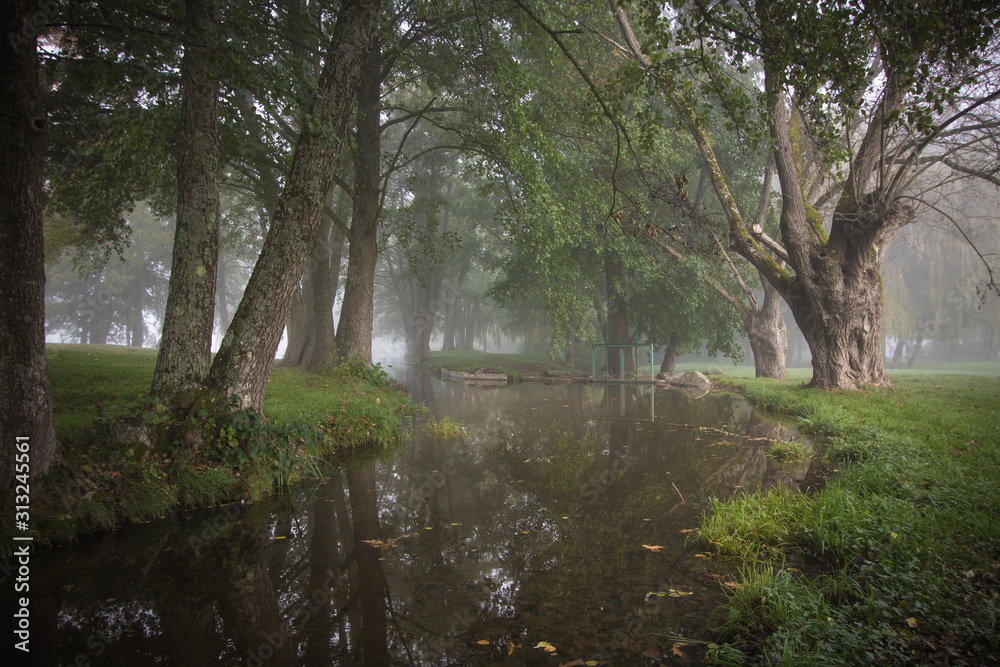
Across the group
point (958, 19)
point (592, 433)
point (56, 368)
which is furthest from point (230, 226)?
point (958, 19)

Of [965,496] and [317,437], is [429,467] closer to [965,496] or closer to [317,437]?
[317,437]

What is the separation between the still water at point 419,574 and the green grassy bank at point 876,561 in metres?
0.41

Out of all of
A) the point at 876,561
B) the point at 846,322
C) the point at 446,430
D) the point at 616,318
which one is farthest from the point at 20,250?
the point at 616,318

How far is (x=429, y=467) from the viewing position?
7754mm

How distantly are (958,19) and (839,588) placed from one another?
4775mm

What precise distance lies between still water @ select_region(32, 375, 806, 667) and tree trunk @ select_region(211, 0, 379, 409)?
67.2 inches

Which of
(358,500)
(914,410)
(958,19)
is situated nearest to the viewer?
(958,19)

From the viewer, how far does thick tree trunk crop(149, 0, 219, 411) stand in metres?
6.23

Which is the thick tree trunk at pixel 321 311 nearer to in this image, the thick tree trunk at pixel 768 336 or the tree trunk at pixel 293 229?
the tree trunk at pixel 293 229

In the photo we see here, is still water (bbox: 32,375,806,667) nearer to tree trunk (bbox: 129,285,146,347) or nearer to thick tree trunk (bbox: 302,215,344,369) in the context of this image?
thick tree trunk (bbox: 302,215,344,369)

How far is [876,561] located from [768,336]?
16958 mm

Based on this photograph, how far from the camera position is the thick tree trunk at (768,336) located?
18.6m

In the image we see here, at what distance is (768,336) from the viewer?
19.0 metres

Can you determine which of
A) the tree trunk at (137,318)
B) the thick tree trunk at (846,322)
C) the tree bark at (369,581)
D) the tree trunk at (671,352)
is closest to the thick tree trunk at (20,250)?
the tree bark at (369,581)
